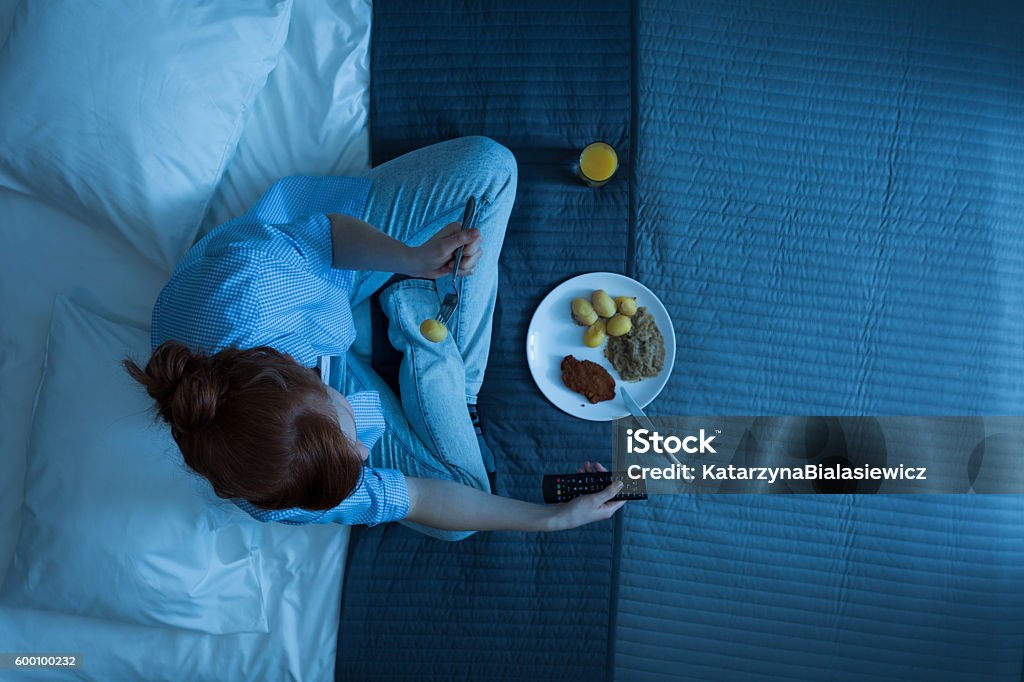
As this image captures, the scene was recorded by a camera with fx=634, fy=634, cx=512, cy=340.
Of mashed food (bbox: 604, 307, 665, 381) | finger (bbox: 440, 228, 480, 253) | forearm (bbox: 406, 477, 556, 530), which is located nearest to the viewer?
finger (bbox: 440, 228, 480, 253)

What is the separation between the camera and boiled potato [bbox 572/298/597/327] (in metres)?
1.14

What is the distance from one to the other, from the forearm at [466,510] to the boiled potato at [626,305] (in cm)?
37

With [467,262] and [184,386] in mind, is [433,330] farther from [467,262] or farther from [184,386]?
[184,386]

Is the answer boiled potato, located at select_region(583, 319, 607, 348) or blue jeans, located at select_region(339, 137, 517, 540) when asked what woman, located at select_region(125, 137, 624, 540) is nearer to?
blue jeans, located at select_region(339, 137, 517, 540)

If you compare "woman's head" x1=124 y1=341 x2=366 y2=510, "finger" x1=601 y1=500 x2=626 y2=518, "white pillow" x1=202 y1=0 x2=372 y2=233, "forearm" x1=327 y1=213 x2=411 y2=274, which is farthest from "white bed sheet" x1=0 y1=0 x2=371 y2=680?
"finger" x1=601 y1=500 x2=626 y2=518

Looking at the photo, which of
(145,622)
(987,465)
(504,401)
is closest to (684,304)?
(504,401)

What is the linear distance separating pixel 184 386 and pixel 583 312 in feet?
2.16

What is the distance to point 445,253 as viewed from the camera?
36.4 inches

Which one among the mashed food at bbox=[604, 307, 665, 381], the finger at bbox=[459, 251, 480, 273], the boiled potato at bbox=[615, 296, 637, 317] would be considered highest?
the finger at bbox=[459, 251, 480, 273]

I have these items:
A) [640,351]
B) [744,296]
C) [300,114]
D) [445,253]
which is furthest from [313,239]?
[744,296]

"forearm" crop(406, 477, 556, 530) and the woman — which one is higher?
the woman

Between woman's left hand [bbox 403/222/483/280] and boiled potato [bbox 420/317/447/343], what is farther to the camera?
boiled potato [bbox 420/317/447/343]

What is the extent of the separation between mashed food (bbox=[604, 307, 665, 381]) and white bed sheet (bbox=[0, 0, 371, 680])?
58cm

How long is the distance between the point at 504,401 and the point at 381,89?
63 centimetres
